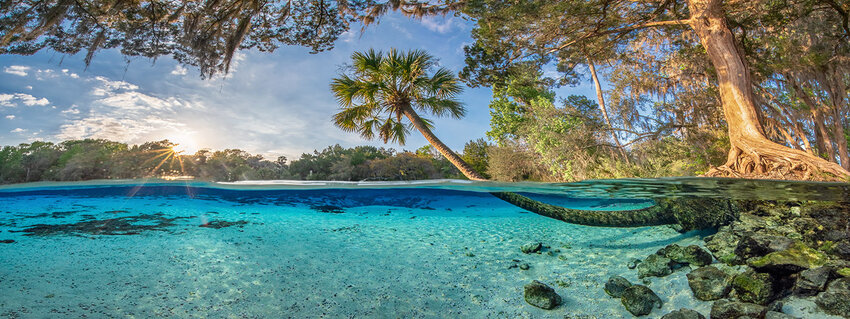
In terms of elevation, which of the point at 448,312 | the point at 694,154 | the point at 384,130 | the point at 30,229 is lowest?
the point at 448,312

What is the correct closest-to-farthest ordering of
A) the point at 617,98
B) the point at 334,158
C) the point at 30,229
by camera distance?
the point at 30,229
the point at 617,98
the point at 334,158

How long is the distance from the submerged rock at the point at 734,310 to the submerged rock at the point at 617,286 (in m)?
1.03

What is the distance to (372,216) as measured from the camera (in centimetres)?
1195

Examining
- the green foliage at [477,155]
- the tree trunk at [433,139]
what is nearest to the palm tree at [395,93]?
the tree trunk at [433,139]

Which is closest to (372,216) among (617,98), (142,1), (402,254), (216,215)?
(402,254)

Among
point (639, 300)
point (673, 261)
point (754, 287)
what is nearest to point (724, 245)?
point (673, 261)

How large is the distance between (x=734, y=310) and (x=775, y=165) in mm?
3760

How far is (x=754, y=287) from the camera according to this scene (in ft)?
14.1

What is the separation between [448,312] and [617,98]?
12625mm

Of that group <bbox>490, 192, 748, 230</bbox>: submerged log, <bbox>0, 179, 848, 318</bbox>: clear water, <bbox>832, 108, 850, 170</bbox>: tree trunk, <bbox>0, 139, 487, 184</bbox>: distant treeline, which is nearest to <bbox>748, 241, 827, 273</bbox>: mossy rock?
<bbox>0, 179, 848, 318</bbox>: clear water

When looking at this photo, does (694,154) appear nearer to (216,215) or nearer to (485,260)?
(485,260)

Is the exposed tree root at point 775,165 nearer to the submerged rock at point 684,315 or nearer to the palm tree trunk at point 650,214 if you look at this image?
the palm tree trunk at point 650,214

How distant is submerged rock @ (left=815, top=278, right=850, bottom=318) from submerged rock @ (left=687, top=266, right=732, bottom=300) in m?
0.87

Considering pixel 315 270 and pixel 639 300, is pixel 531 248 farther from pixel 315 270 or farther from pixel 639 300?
pixel 315 270
